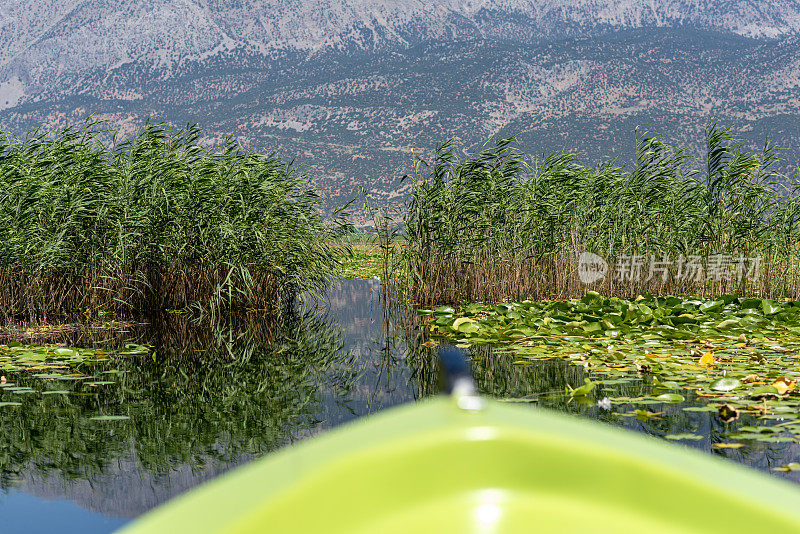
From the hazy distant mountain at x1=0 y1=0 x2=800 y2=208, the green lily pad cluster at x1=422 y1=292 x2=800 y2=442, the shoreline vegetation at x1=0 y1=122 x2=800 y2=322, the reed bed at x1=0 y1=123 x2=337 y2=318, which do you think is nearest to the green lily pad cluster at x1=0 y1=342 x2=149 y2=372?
the reed bed at x1=0 y1=123 x2=337 y2=318

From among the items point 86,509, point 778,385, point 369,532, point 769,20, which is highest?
point 769,20

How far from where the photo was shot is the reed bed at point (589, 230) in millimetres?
8719

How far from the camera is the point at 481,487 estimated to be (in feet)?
4.91

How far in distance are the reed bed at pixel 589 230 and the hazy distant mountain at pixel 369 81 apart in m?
66.9

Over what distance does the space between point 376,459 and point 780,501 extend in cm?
80

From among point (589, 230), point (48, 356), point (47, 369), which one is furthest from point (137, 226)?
point (589, 230)

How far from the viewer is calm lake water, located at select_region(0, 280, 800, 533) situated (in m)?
2.85

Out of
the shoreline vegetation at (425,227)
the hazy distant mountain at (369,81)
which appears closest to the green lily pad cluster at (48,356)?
the shoreline vegetation at (425,227)

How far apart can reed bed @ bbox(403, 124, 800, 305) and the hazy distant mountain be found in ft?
219

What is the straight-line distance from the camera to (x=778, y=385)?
4.04m

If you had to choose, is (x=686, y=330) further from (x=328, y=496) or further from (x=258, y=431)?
(x=328, y=496)

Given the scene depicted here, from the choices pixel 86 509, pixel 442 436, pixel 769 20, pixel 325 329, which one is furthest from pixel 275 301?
pixel 769 20

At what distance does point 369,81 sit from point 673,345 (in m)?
137

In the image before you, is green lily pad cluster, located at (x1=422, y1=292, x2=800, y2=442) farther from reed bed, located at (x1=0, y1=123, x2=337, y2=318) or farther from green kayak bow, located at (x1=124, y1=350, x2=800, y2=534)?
reed bed, located at (x1=0, y1=123, x2=337, y2=318)
